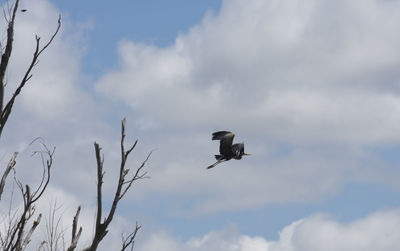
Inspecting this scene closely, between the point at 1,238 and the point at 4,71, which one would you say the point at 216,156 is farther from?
the point at 4,71

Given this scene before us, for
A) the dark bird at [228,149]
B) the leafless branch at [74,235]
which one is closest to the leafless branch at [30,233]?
the leafless branch at [74,235]

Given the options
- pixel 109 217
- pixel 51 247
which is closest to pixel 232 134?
pixel 51 247

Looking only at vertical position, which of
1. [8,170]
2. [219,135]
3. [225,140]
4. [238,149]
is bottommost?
[8,170]

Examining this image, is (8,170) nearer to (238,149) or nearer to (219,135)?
(238,149)

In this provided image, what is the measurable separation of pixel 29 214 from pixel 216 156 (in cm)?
587

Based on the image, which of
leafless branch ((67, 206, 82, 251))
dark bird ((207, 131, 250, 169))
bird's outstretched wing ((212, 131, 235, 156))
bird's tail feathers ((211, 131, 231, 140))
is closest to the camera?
leafless branch ((67, 206, 82, 251))

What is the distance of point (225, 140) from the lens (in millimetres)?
14625

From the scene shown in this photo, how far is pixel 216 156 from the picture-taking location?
1435 centimetres

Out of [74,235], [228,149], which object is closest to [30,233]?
[74,235]

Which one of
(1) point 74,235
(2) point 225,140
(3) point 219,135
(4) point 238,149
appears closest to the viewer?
(1) point 74,235

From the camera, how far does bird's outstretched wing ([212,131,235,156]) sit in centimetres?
1447

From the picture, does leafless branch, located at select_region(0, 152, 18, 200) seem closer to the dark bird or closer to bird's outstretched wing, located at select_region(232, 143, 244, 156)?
the dark bird

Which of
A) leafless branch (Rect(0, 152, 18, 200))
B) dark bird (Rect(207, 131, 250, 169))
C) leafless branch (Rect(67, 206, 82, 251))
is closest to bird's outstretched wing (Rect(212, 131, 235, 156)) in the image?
dark bird (Rect(207, 131, 250, 169))

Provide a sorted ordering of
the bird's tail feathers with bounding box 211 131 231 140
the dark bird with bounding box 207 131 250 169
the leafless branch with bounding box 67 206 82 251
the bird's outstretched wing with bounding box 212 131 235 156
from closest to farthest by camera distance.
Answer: the leafless branch with bounding box 67 206 82 251 → the dark bird with bounding box 207 131 250 169 → the bird's outstretched wing with bounding box 212 131 235 156 → the bird's tail feathers with bounding box 211 131 231 140
